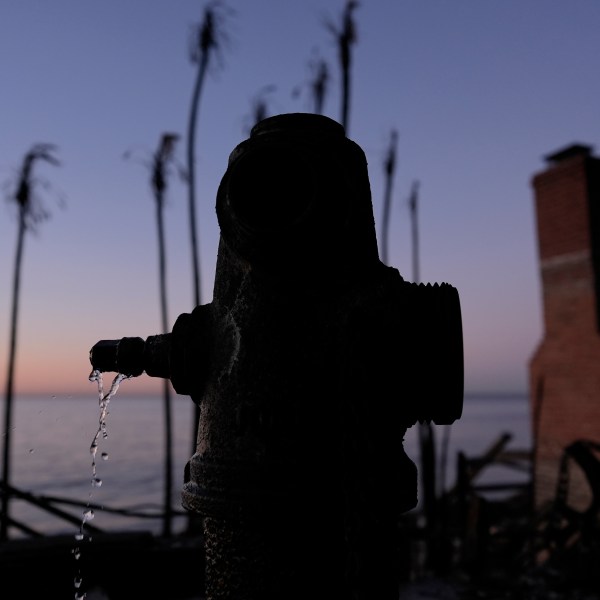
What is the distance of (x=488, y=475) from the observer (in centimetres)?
5378

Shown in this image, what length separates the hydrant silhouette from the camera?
1.65m

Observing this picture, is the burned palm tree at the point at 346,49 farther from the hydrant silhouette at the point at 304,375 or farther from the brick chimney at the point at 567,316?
the hydrant silhouette at the point at 304,375

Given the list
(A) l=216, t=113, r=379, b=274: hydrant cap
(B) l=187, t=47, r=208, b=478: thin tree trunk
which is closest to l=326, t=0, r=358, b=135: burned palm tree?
(B) l=187, t=47, r=208, b=478: thin tree trunk

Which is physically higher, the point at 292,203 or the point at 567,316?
the point at 567,316

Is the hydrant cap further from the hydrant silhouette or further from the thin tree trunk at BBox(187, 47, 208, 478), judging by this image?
the thin tree trunk at BBox(187, 47, 208, 478)

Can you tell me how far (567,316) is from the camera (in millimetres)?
12688

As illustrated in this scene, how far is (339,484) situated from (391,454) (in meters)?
0.19

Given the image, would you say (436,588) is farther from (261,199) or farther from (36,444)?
(36,444)

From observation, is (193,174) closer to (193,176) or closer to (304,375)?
(193,176)

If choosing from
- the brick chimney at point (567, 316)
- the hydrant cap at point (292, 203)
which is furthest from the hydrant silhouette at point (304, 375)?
the brick chimney at point (567, 316)

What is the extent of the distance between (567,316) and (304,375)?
482 inches

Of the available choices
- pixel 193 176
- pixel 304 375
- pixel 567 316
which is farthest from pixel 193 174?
pixel 304 375

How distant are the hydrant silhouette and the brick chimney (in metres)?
11.6

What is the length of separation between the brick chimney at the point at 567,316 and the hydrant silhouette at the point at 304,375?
11.6 m
